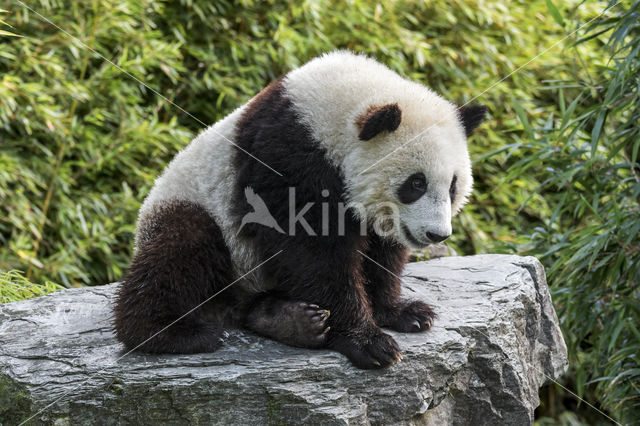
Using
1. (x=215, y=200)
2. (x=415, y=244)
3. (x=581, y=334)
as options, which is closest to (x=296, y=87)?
(x=215, y=200)

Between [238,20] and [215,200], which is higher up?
[238,20]

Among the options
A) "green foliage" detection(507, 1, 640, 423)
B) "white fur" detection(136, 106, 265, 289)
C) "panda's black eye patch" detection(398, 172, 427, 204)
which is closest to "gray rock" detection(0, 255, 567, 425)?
"white fur" detection(136, 106, 265, 289)

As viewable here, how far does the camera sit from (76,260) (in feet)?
16.8

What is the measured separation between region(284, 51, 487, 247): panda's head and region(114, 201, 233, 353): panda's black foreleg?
2.14ft

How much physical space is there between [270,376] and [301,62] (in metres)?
3.74

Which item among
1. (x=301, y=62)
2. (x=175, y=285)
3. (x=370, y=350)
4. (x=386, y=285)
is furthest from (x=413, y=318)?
(x=301, y=62)

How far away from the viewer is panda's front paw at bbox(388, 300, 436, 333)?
320cm

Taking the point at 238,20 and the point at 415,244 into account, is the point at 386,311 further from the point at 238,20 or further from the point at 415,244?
the point at 238,20

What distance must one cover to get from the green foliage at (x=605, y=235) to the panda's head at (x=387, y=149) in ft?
4.43

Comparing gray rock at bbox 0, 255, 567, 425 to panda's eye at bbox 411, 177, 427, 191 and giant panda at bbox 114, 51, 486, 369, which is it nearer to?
giant panda at bbox 114, 51, 486, 369

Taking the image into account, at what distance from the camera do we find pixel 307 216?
116 inches

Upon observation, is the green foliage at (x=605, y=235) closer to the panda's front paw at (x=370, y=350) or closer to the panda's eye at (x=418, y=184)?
the panda's eye at (x=418, y=184)

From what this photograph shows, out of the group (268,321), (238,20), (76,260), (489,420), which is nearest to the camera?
(268,321)

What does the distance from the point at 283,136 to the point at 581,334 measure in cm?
249
